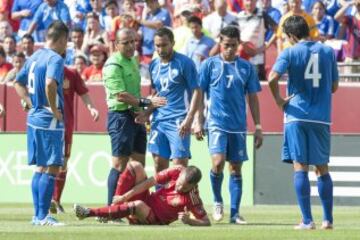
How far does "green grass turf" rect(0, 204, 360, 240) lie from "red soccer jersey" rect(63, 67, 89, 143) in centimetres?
140

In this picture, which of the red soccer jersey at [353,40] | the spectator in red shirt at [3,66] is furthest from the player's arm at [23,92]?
the red soccer jersey at [353,40]

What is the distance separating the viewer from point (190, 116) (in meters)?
16.0

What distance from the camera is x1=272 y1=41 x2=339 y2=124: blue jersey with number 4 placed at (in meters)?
14.3

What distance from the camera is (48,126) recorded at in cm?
1495

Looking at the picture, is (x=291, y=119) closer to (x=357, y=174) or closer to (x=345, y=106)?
(x=357, y=174)

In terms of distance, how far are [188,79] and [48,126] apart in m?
2.20

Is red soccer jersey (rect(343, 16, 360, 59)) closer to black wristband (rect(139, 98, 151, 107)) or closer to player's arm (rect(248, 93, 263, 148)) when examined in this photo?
player's arm (rect(248, 93, 263, 148))

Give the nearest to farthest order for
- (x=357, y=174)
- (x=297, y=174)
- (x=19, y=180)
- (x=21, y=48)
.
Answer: (x=297, y=174) → (x=357, y=174) → (x=19, y=180) → (x=21, y=48)

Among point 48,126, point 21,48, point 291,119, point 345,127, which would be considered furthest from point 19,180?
point 291,119

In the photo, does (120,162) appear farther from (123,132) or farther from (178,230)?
(178,230)

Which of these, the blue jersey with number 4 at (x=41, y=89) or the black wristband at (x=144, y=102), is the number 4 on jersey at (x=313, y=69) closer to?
the black wristband at (x=144, y=102)

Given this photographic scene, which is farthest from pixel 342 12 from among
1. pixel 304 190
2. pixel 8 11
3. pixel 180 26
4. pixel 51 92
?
pixel 51 92

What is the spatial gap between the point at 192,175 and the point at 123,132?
5.50 feet

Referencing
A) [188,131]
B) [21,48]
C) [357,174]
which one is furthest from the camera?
[21,48]
